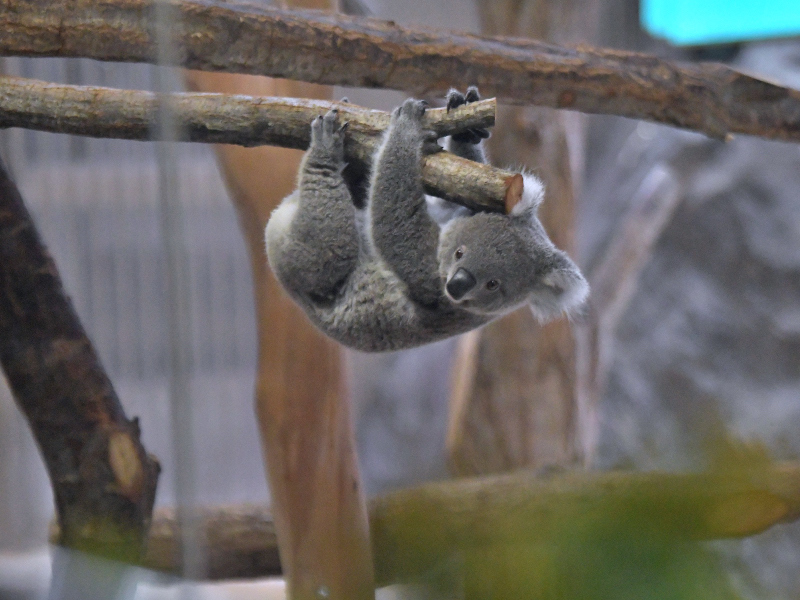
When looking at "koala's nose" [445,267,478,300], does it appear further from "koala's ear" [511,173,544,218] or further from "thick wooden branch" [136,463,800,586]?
"thick wooden branch" [136,463,800,586]

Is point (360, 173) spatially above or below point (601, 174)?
below

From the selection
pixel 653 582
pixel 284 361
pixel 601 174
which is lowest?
pixel 653 582

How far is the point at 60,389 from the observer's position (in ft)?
5.48

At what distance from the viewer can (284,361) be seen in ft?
7.12

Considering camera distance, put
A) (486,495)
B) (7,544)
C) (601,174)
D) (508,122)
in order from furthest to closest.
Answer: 1. (601,174)
2. (508,122)
3. (486,495)
4. (7,544)

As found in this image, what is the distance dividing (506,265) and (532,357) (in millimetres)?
1575

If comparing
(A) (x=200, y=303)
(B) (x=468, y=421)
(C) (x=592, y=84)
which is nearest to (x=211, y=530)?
(A) (x=200, y=303)

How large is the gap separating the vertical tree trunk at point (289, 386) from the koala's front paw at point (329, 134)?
2.23 feet

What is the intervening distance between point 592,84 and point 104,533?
1.59 meters

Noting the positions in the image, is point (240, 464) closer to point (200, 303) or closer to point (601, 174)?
point (200, 303)

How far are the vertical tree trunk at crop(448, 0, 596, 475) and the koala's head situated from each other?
130 centimetres

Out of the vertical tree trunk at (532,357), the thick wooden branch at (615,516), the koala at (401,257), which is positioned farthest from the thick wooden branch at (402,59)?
the thick wooden branch at (615,516)

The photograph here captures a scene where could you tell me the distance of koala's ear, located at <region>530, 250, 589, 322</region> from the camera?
5.55ft

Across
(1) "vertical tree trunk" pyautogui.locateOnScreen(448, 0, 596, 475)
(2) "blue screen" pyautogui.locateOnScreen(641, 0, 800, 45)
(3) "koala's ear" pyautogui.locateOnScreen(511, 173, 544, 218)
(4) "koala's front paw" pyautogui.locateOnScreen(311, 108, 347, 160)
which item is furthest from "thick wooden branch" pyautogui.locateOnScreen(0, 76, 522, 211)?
(2) "blue screen" pyautogui.locateOnScreen(641, 0, 800, 45)
